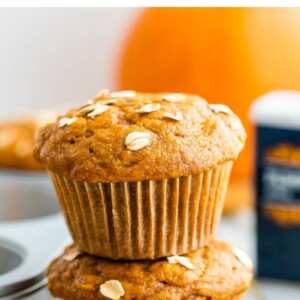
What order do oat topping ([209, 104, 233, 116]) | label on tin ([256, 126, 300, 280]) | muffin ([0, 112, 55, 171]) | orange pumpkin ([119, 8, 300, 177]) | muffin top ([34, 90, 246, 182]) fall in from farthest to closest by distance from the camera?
1. orange pumpkin ([119, 8, 300, 177])
2. muffin ([0, 112, 55, 171])
3. label on tin ([256, 126, 300, 280])
4. oat topping ([209, 104, 233, 116])
5. muffin top ([34, 90, 246, 182])

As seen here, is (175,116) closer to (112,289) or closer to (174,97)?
(174,97)

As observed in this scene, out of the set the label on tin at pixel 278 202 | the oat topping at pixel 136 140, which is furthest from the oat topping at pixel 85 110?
the label on tin at pixel 278 202

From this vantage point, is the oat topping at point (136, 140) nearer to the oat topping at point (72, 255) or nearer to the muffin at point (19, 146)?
the oat topping at point (72, 255)

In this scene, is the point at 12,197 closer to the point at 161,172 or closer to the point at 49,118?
the point at 49,118

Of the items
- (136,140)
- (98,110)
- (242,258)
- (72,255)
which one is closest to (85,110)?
(98,110)

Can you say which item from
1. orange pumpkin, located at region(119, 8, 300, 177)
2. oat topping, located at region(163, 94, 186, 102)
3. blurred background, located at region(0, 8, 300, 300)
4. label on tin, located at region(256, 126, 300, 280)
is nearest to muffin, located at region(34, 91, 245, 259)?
oat topping, located at region(163, 94, 186, 102)

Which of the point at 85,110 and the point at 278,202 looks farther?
the point at 278,202

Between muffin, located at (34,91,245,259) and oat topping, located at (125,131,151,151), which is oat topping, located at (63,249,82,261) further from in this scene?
oat topping, located at (125,131,151,151)
